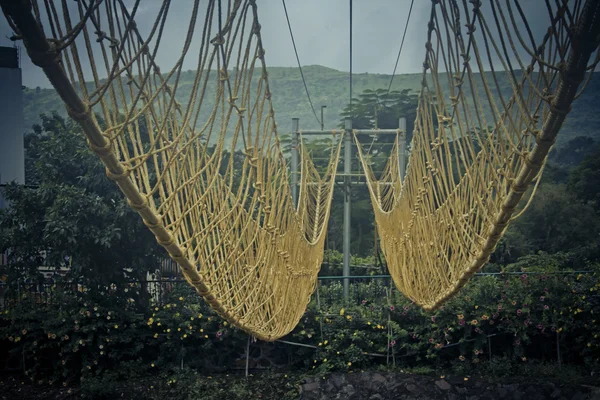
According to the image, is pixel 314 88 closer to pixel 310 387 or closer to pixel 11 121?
pixel 11 121

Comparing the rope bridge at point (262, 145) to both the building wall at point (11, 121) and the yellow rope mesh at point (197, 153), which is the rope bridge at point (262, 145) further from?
the building wall at point (11, 121)

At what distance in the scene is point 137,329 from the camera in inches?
208

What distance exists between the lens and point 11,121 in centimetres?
697

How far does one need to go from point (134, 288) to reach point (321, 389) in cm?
183

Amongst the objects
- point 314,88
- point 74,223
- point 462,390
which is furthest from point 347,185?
point 314,88

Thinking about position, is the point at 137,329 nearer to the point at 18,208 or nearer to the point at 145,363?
the point at 145,363

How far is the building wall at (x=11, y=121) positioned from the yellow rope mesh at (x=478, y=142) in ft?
13.9

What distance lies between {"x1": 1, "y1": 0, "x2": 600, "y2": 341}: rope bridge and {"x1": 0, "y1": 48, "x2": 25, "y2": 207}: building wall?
3927 mm

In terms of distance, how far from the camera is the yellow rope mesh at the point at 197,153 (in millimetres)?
1347

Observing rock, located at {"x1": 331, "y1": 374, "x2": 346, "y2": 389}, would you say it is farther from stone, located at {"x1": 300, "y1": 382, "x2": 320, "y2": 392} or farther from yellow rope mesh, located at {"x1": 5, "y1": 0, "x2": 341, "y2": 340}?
yellow rope mesh, located at {"x1": 5, "y1": 0, "x2": 341, "y2": 340}

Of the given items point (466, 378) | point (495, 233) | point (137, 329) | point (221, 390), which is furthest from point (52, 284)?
point (495, 233)

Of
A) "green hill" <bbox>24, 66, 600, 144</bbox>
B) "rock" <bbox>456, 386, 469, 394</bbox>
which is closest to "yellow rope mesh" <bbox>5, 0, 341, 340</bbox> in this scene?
"rock" <bbox>456, 386, 469, 394</bbox>

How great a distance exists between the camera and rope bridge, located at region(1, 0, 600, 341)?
1312mm

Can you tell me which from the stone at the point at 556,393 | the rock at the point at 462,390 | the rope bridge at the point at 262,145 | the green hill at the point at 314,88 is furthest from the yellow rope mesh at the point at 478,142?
the green hill at the point at 314,88
